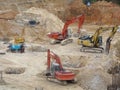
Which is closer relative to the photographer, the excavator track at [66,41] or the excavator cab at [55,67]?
the excavator cab at [55,67]

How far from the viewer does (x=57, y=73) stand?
24.6 m

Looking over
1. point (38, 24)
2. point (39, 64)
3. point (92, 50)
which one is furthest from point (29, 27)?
point (39, 64)

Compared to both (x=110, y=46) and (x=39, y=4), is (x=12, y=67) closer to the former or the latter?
(x=110, y=46)

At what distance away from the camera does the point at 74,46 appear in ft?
112

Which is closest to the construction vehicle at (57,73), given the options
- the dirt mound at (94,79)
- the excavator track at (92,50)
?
the dirt mound at (94,79)

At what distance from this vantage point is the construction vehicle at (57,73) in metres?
24.3

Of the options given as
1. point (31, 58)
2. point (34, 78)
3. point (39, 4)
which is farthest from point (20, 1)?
point (34, 78)

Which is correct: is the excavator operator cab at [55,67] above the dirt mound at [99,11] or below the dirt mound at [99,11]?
below

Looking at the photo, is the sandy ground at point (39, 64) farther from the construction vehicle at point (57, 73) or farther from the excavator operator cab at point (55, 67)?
the excavator operator cab at point (55, 67)

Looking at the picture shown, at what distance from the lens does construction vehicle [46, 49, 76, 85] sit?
79.7 feet

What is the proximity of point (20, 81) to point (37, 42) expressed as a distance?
10633 mm

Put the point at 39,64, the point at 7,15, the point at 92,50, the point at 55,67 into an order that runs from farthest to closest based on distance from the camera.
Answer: the point at 7,15
the point at 92,50
the point at 39,64
the point at 55,67

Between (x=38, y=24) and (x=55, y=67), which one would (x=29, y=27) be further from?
(x=55, y=67)

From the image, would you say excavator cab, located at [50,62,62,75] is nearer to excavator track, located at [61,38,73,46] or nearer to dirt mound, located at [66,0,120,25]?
excavator track, located at [61,38,73,46]
